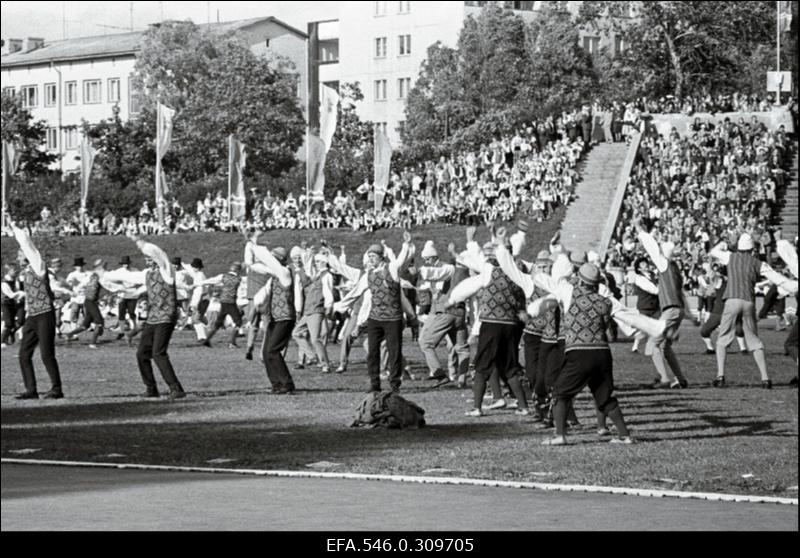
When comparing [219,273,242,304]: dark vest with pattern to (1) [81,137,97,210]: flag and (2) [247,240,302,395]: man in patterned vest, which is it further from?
(1) [81,137,97,210]: flag

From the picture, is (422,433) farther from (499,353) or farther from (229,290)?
(229,290)

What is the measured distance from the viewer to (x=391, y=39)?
6531cm

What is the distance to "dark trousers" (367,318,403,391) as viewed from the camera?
1747 centimetres

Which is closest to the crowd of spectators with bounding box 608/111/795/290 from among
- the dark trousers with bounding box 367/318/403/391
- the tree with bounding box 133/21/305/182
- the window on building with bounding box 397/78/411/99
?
the tree with bounding box 133/21/305/182

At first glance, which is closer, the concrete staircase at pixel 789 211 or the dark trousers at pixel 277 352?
the dark trousers at pixel 277 352

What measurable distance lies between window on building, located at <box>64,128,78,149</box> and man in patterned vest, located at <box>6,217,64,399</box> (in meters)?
47.5

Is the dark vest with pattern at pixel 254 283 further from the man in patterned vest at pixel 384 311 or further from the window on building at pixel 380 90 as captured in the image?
the window on building at pixel 380 90

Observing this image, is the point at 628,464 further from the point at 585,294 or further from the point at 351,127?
the point at 351,127

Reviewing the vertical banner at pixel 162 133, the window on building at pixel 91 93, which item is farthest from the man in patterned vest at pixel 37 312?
the window on building at pixel 91 93

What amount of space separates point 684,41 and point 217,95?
48.5ft

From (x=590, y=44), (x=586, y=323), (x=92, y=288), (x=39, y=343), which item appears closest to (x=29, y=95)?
(x=590, y=44)

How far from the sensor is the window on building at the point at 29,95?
186ft

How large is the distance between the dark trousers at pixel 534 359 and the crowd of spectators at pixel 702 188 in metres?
18.9
